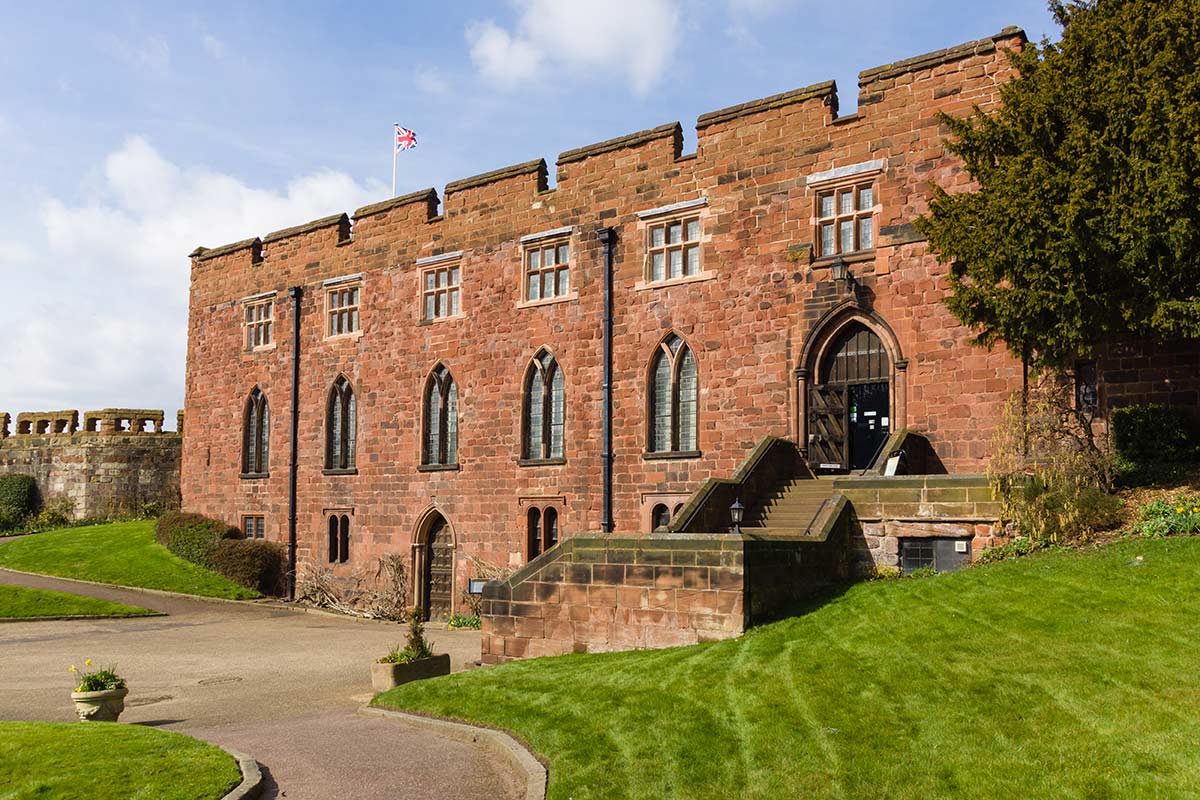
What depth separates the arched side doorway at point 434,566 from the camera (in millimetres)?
26703

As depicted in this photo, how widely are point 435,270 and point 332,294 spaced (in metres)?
4.27

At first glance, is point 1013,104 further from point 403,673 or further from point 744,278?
point 403,673

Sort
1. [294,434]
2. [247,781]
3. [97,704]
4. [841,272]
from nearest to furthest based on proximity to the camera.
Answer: [247,781], [97,704], [841,272], [294,434]

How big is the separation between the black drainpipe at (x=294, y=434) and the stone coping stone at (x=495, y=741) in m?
17.7

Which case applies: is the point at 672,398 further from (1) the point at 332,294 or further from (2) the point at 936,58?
(1) the point at 332,294

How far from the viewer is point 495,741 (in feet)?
35.7

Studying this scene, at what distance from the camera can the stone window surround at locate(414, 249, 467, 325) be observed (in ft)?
89.2

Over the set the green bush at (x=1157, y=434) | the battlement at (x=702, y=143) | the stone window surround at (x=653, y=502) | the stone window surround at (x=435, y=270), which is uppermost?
the battlement at (x=702, y=143)

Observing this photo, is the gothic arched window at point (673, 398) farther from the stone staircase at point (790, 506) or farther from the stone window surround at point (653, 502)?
the stone staircase at point (790, 506)

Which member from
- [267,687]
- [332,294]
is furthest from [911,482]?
[332,294]

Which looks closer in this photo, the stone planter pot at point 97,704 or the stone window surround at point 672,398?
the stone planter pot at point 97,704

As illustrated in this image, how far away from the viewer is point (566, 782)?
9.02m

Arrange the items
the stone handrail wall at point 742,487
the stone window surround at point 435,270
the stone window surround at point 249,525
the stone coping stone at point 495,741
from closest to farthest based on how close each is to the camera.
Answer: the stone coping stone at point 495,741 → the stone handrail wall at point 742,487 → the stone window surround at point 435,270 → the stone window surround at point 249,525

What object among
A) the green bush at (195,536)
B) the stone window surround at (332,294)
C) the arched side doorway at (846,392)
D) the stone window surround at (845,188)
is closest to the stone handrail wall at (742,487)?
the arched side doorway at (846,392)
